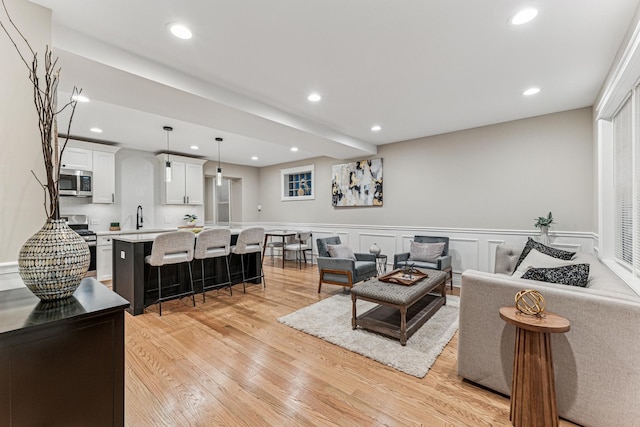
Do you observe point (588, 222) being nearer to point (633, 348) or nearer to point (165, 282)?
point (633, 348)

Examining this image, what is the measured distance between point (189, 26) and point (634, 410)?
3593 mm

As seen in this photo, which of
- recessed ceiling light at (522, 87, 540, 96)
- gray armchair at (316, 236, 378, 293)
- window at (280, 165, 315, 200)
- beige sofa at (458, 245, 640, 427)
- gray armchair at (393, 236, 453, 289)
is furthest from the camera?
window at (280, 165, 315, 200)

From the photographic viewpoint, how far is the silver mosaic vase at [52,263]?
1230mm

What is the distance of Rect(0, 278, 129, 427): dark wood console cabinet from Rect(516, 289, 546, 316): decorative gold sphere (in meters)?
2.13

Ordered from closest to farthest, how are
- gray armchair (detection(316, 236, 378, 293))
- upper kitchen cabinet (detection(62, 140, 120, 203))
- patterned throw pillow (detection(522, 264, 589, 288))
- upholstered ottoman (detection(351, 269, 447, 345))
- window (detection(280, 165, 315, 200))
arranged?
patterned throw pillow (detection(522, 264, 589, 288)) → upholstered ottoman (detection(351, 269, 447, 345)) → gray armchair (detection(316, 236, 378, 293)) → upper kitchen cabinet (detection(62, 140, 120, 203)) → window (detection(280, 165, 315, 200))

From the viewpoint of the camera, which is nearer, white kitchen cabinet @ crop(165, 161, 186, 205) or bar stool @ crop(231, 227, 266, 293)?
bar stool @ crop(231, 227, 266, 293)

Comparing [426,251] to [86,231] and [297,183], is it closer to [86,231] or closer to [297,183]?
[297,183]

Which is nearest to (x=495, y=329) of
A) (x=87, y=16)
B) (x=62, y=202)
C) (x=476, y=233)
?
(x=476, y=233)

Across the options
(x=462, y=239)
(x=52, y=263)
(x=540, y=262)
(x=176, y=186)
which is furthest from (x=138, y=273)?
(x=462, y=239)

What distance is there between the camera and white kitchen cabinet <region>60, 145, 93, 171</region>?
4857 millimetres

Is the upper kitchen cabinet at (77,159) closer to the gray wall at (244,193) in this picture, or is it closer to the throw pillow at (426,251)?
the gray wall at (244,193)

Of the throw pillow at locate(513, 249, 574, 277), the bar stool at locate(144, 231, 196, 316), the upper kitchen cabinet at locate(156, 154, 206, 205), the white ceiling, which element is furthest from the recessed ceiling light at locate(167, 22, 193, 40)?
the upper kitchen cabinet at locate(156, 154, 206, 205)

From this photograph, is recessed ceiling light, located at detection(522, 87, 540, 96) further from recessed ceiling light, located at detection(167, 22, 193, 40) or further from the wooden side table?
recessed ceiling light, located at detection(167, 22, 193, 40)

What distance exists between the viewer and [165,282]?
394 centimetres
